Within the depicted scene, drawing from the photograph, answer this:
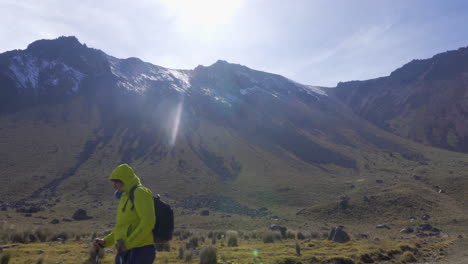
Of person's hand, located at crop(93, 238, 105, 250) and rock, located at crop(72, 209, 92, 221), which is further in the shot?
rock, located at crop(72, 209, 92, 221)

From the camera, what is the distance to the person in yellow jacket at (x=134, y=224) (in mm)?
5137

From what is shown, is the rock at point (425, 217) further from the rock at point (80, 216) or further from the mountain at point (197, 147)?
the rock at point (80, 216)

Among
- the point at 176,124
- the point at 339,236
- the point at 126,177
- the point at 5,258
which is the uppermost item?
the point at 176,124

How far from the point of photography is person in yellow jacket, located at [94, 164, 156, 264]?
5137mm

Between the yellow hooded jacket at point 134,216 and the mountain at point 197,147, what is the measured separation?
35.9m

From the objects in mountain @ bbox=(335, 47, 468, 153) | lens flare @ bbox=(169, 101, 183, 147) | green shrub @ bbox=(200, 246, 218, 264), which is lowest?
green shrub @ bbox=(200, 246, 218, 264)

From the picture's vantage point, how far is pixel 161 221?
18.2 feet

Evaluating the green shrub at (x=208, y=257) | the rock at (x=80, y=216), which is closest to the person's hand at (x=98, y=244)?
the green shrub at (x=208, y=257)

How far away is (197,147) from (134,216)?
98.6m

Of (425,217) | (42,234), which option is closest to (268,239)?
(42,234)

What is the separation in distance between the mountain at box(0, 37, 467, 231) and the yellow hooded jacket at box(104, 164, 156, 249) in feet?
118

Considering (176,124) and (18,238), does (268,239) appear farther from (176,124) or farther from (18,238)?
(176,124)

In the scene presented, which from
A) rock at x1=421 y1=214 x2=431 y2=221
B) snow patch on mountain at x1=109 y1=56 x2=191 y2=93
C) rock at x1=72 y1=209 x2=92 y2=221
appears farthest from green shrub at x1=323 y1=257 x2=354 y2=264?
snow patch on mountain at x1=109 y1=56 x2=191 y2=93

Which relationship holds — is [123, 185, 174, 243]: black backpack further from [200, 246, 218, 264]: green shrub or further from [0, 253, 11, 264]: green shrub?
[0, 253, 11, 264]: green shrub
